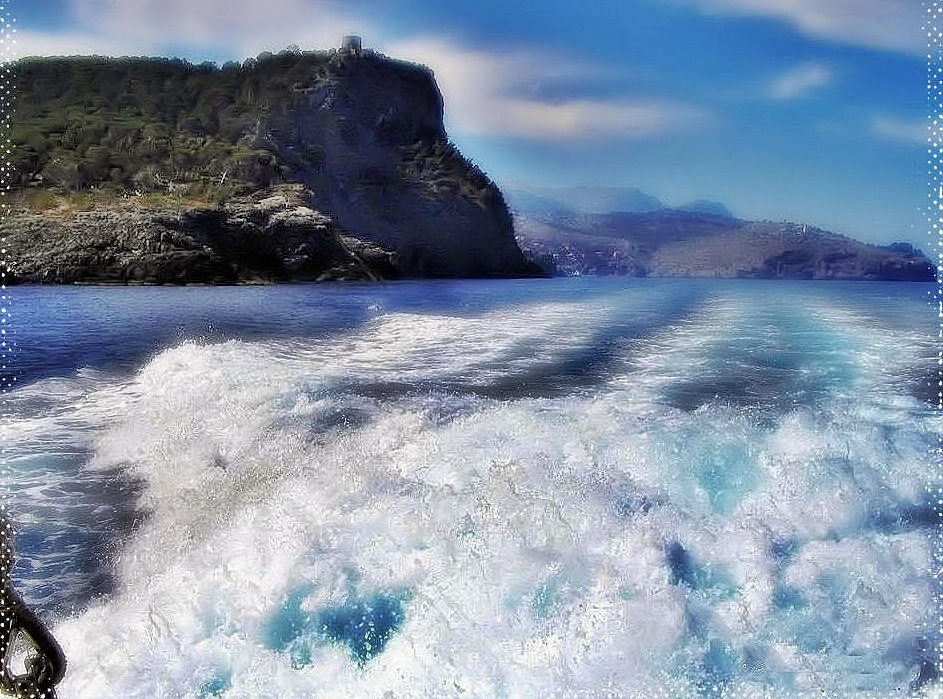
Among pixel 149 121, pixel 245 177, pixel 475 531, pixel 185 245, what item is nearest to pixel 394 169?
pixel 245 177

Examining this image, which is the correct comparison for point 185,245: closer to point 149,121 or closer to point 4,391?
point 149,121

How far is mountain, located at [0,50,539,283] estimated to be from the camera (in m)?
37.1

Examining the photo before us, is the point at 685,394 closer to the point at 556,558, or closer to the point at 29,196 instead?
the point at 556,558

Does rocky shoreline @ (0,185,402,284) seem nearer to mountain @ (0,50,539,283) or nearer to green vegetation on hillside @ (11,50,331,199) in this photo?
mountain @ (0,50,539,283)

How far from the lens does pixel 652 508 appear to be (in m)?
5.34

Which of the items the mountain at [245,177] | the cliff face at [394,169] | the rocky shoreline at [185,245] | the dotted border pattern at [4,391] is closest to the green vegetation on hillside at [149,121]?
the mountain at [245,177]

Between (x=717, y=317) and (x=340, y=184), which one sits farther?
(x=340, y=184)

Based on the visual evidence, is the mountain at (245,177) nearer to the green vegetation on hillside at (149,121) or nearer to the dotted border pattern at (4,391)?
the green vegetation on hillside at (149,121)

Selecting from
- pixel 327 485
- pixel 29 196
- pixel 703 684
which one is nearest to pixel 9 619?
pixel 703 684

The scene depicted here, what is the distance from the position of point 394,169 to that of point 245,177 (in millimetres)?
16756

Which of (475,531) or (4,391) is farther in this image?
(4,391)

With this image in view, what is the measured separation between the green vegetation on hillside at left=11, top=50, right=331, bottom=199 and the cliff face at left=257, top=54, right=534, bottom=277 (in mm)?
2853

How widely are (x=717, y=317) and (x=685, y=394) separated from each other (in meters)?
9.56

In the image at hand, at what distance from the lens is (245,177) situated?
2021 inches
